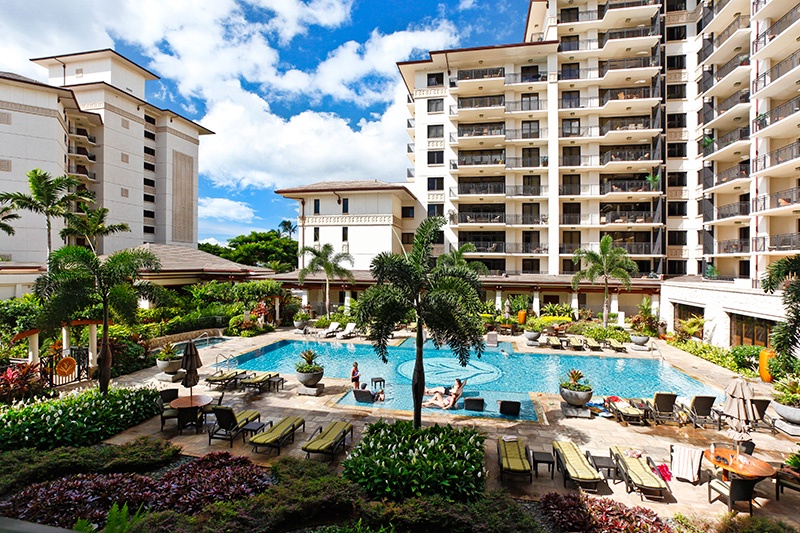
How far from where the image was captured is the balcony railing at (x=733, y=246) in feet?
84.9

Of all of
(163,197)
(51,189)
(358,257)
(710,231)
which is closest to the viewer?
(51,189)

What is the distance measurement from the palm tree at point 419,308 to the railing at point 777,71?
83.8 ft

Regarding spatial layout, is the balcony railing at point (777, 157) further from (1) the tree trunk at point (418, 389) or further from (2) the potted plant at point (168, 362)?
(2) the potted plant at point (168, 362)

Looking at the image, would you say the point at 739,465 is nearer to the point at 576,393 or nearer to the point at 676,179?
the point at 576,393

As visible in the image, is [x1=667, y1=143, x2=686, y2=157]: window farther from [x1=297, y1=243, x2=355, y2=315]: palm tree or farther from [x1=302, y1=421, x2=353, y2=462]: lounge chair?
[x1=302, y1=421, x2=353, y2=462]: lounge chair

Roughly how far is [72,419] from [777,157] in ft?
115

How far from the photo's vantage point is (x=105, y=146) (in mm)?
40656

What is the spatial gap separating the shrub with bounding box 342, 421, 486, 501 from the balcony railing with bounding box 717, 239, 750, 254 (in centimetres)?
2834

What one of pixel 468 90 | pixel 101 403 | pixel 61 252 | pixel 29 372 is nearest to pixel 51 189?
pixel 61 252

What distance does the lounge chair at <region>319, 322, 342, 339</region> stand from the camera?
24975 mm

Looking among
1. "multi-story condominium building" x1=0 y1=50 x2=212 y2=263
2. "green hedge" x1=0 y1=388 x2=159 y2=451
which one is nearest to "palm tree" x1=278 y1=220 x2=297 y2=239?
"multi-story condominium building" x1=0 y1=50 x2=212 y2=263

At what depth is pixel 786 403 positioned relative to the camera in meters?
11.6

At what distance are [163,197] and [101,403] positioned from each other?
44357 mm

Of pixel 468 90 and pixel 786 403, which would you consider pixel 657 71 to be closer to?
pixel 468 90
